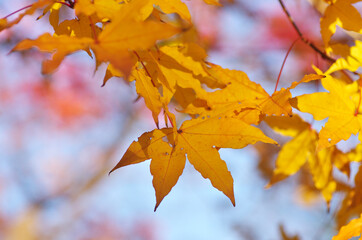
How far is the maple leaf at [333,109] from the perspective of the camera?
1.89 ft

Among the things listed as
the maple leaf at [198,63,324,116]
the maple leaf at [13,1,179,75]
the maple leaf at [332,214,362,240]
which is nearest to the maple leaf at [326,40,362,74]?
the maple leaf at [198,63,324,116]

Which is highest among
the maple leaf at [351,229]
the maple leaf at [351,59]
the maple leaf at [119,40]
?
the maple leaf at [119,40]

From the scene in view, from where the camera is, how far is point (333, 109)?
0.61 metres

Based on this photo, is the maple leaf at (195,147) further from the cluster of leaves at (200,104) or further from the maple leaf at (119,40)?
the maple leaf at (119,40)

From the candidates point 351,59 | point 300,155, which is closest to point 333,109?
point 351,59

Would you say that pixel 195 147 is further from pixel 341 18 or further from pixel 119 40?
pixel 341 18

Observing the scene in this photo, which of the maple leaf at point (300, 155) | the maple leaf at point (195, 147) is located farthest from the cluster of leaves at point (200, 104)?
the maple leaf at point (300, 155)

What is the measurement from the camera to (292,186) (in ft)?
11.1

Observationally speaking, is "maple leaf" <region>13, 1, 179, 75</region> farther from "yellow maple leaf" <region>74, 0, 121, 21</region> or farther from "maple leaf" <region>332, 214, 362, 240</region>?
"maple leaf" <region>332, 214, 362, 240</region>

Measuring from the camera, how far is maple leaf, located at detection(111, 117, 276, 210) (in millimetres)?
585

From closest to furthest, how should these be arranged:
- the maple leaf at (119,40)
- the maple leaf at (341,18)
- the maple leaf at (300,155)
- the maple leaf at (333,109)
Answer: the maple leaf at (119,40)
the maple leaf at (333,109)
the maple leaf at (341,18)
the maple leaf at (300,155)

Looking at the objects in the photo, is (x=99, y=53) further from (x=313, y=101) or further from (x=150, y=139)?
(x=313, y=101)

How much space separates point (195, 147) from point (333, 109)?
0.23 metres

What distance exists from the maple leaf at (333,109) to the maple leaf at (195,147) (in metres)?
0.10
